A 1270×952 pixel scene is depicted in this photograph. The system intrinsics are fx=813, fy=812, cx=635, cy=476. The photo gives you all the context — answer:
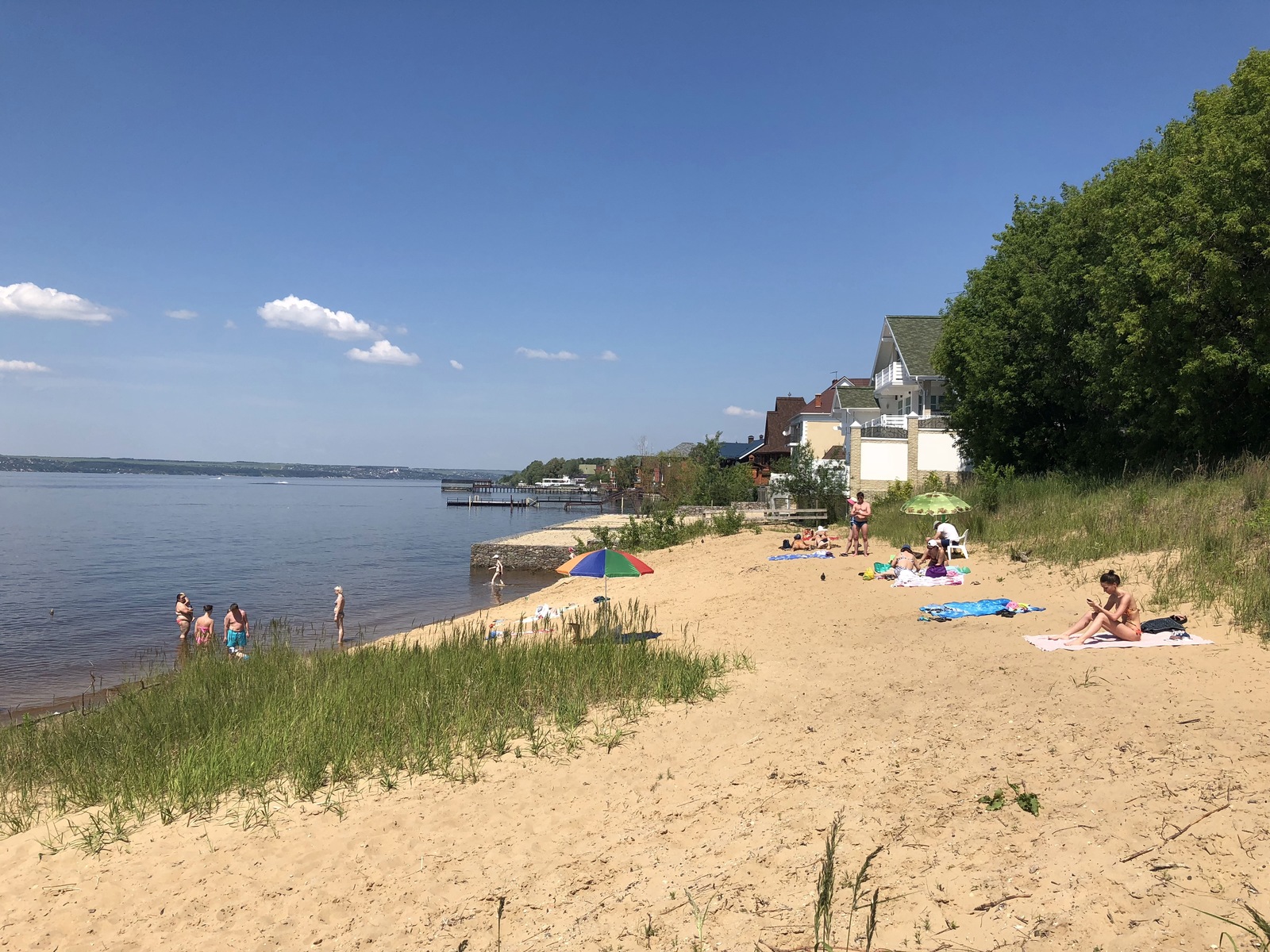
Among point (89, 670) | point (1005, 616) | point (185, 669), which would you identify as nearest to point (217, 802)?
point (185, 669)

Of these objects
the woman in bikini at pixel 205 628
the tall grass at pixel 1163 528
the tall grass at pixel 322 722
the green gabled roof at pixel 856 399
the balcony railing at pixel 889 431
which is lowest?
the woman in bikini at pixel 205 628

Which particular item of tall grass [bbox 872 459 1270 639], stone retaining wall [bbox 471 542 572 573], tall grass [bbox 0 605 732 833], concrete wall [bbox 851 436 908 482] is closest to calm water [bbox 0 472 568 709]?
stone retaining wall [bbox 471 542 572 573]

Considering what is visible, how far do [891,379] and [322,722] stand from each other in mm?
39263

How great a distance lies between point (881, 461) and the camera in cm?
3198

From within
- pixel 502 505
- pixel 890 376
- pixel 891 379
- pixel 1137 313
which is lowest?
pixel 502 505

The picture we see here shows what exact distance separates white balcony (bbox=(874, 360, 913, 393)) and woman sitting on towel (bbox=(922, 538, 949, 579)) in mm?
26396

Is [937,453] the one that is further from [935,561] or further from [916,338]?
[935,561]

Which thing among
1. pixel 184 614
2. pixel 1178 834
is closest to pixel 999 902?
pixel 1178 834

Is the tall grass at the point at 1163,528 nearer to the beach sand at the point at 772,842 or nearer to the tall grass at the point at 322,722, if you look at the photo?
the beach sand at the point at 772,842

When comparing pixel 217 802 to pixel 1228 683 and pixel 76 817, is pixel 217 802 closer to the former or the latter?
pixel 76 817

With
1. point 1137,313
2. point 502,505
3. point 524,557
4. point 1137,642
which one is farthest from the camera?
point 502,505

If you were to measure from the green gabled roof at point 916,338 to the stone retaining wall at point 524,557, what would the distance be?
63.8ft

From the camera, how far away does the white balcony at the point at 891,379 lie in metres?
41.6

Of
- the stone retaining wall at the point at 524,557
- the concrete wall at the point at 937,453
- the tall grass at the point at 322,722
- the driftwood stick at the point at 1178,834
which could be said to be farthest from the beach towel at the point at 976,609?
the stone retaining wall at the point at 524,557
